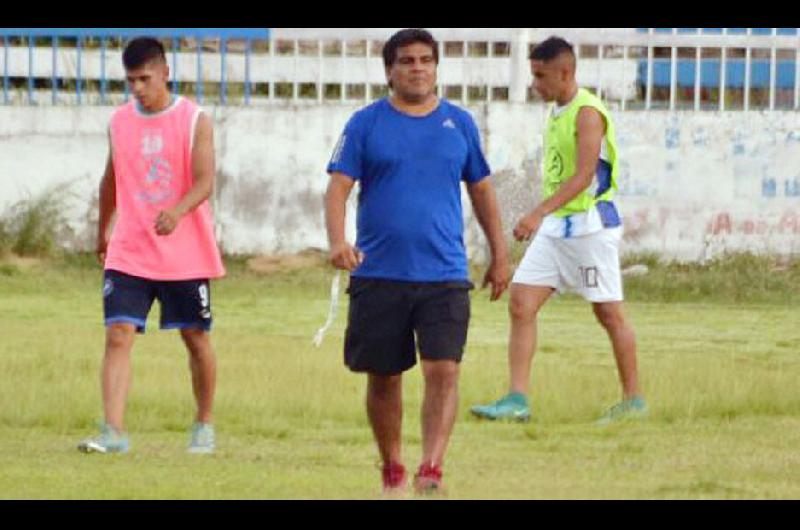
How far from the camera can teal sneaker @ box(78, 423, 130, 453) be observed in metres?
9.66

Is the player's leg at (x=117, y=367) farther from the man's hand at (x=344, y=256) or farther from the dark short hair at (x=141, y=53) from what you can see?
the man's hand at (x=344, y=256)

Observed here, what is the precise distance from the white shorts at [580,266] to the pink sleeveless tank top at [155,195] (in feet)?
7.02

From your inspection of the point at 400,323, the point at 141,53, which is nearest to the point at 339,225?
the point at 400,323

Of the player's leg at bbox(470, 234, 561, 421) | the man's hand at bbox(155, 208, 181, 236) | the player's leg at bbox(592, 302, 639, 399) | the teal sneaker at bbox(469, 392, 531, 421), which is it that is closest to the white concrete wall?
the player's leg at bbox(470, 234, 561, 421)

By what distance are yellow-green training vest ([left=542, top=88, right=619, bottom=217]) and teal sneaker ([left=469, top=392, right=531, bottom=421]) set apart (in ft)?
3.08

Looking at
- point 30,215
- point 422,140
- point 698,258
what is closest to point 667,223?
point 698,258

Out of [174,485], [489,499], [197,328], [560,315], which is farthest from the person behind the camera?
[560,315]

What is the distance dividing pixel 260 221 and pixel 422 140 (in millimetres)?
10942

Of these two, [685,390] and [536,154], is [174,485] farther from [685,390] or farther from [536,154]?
[536,154]

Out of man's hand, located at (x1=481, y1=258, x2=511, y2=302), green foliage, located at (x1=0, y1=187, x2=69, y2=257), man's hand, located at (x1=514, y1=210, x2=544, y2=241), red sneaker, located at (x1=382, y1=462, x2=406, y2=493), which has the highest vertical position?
man's hand, located at (x1=514, y1=210, x2=544, y2=241)

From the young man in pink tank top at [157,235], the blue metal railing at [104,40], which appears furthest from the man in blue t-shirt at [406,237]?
the blue metal railing at [104,40]

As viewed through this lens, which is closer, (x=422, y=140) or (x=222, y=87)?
(x=422, y=140)

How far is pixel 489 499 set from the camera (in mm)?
7961

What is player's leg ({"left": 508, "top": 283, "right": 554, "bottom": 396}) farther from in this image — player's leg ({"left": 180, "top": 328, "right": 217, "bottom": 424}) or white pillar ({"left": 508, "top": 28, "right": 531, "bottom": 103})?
white pillar ({"left": 508, "top": 28, "right": 531, "bottom": 103})
